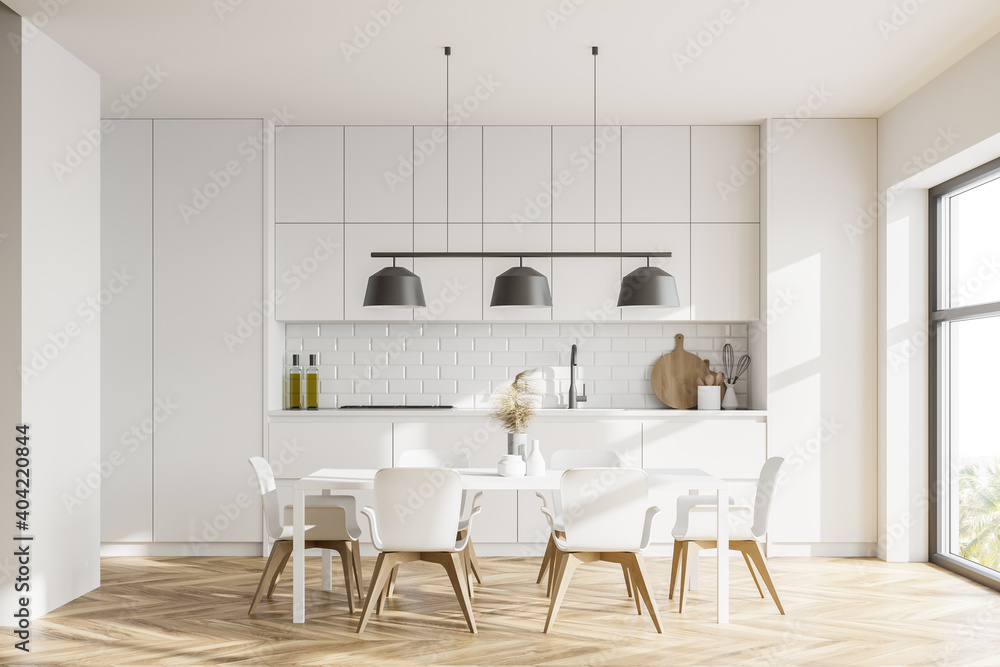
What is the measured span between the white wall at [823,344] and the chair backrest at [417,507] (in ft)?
8.51

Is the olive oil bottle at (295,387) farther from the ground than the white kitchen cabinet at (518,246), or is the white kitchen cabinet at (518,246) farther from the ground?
the white kitchen cabinet at (518,246)

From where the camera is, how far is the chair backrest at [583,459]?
4576 mm

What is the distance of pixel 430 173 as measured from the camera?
543 cm

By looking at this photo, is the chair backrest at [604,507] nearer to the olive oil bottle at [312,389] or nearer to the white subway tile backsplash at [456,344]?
the white subway tile backsplash at [456,344]

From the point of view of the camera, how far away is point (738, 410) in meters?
5.37

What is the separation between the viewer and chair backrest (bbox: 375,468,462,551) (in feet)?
11.5

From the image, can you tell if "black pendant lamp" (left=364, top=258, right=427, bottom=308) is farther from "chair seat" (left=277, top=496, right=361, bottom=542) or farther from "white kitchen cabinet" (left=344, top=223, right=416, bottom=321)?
"white kitchen cabinet" (left=344, top=223, right=416, bottom=321)

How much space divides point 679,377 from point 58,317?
3946mm

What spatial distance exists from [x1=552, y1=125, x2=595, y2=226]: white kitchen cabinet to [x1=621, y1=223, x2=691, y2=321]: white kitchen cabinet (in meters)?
0.38

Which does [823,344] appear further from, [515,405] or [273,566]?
[273,566]

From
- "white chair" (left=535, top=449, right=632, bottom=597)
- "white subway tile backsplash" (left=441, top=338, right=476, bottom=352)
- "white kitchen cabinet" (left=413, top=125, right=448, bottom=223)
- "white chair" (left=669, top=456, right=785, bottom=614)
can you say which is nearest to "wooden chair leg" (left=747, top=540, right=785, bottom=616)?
"white chair" (left=669, top=456, right=785, bottom=614)

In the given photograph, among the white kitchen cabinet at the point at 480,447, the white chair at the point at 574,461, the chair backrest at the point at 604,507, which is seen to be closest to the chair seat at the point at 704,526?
the chair backrest at the point at 604,507

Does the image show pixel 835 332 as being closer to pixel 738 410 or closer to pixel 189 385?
pixel 738 410

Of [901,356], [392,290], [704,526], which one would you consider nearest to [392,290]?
[392,290]
